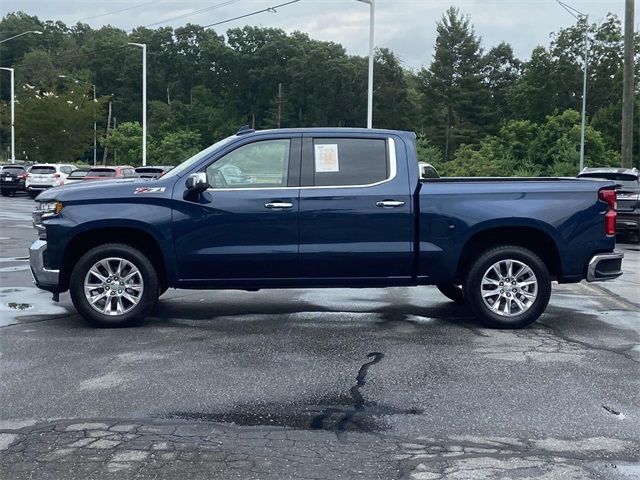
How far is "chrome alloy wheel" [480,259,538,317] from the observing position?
7.73 metres

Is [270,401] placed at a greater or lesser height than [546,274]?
lesser

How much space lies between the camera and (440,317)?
840 cm

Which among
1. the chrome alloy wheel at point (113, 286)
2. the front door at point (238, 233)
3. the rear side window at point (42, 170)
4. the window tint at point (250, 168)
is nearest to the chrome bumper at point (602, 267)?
the front door at point (238, 233)

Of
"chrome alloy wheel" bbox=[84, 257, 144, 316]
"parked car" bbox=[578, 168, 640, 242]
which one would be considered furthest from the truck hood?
"parked car" bbox=[578, 168, 640, 242]

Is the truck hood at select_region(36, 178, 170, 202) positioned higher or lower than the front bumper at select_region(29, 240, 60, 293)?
higher

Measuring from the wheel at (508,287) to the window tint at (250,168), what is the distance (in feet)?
7.01

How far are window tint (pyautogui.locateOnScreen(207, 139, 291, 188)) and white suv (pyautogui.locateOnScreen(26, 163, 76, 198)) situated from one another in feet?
91.9

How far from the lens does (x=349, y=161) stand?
7777 millimetres

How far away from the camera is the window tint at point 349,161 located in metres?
7.70

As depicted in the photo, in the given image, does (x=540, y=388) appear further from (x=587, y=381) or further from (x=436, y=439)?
(x=436, y=439)

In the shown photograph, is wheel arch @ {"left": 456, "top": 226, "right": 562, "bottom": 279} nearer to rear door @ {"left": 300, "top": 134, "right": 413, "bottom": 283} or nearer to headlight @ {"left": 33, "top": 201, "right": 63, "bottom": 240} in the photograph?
rear door @ {"left": 300, "top": 134, "right": 413, "bottom": 283}

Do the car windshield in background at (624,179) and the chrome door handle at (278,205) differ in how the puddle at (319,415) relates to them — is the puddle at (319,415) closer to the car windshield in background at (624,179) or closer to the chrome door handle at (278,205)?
the chrome door handle at (278,205)

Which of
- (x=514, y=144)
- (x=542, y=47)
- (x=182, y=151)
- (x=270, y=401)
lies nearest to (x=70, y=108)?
(x=182, y=151)

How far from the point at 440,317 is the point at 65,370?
3994mm
